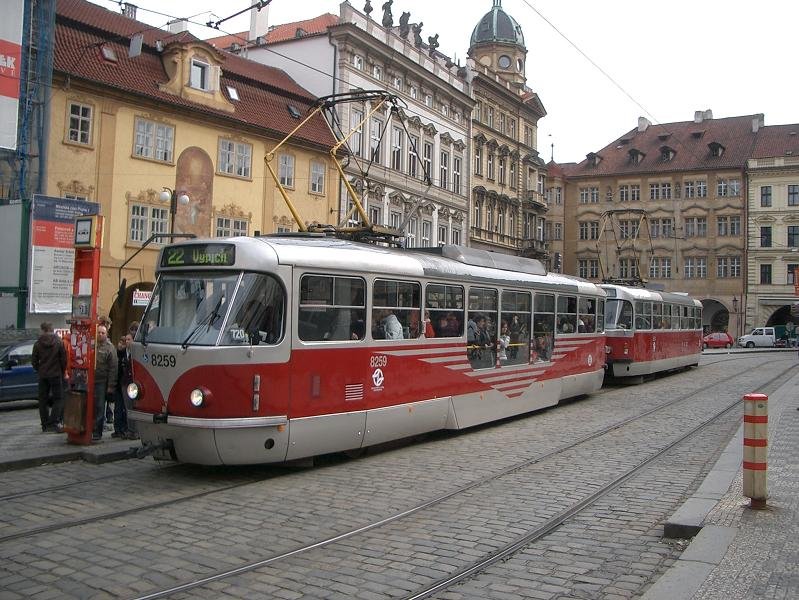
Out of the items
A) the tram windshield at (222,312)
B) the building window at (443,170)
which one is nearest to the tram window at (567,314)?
the tram windshield at (222,312)

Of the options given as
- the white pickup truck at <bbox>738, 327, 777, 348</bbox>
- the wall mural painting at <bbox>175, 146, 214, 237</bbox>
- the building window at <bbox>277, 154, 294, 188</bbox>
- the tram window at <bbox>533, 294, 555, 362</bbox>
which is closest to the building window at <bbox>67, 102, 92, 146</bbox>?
the wall mural painting at <bbox>175, 146, 214, 237</bbox>

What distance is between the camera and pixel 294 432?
9.36 m

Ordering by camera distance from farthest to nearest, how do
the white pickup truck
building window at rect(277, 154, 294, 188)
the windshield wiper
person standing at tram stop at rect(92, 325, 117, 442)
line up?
the white pickup truck, building window at rect(277, 154, 294, 188), person standing at tram stop at rect(92, 325, 117, 442), the windshield wiper

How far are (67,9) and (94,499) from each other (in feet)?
82.6

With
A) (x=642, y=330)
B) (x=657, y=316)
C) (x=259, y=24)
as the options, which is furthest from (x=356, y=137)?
(x=642, y=330)

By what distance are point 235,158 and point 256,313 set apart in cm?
2297

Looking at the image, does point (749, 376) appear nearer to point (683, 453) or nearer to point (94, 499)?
point (683, 453)

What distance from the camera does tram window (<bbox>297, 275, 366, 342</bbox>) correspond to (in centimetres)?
963

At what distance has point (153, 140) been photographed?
27812mm

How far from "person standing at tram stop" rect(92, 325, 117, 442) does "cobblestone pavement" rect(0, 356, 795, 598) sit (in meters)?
1.42

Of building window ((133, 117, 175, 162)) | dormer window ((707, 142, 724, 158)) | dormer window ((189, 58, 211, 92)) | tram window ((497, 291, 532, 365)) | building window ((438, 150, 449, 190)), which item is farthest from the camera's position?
dormer window ((707, 142, 724, 158))

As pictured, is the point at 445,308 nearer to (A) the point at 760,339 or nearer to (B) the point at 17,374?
(B) the point at 17,374

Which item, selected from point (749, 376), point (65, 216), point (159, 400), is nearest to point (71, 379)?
point (159, 400)

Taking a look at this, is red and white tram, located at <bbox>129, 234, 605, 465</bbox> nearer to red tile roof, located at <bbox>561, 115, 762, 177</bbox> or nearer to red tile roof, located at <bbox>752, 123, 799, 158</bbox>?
red tile roof, located at <bbox>561, 115, 762, 177</bbox>
